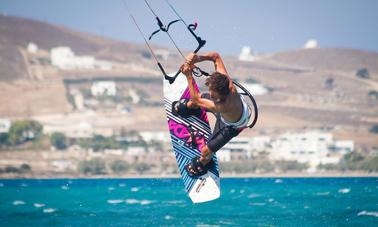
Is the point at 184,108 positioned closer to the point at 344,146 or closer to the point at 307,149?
the point at 307,149

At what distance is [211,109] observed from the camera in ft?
47.6

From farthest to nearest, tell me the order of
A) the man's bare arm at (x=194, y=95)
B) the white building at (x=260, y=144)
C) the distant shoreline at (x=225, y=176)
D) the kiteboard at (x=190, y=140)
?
the white building at (x=260, y=144) < the distant shoreline at (x=225, y=176) < the kiteboard at (x=190, y=140) < the man's bare arm at (x=194, y=95)

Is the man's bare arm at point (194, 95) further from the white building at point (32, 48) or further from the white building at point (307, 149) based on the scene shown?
the white building at point (32, 48)

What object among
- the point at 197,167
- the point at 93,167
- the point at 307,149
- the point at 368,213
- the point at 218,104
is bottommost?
the point at 197,167

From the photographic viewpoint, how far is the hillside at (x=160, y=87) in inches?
5344

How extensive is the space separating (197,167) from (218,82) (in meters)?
2.21

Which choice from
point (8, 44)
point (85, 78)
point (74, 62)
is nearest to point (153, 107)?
point (85, 78)

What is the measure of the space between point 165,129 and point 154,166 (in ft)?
48.6

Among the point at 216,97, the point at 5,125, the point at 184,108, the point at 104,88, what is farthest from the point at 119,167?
the point at 216,97

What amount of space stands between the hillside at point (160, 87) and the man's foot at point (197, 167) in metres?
108

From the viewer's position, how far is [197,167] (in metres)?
15.7

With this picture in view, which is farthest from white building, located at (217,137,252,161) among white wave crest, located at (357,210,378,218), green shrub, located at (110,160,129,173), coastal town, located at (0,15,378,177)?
white wave crest, located at (357,210,378,218)

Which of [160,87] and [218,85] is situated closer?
[218,85]

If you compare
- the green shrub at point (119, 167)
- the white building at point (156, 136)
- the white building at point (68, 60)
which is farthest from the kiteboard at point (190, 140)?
the white building at point (68, 60)
